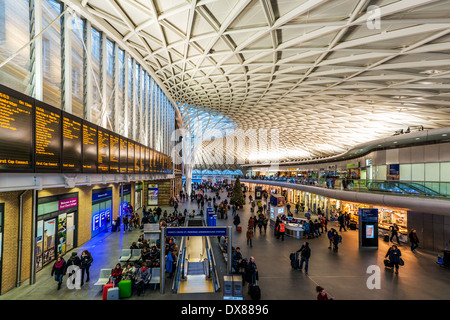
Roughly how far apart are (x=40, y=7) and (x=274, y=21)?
10.1 m

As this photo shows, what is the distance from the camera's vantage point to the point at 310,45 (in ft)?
44.6

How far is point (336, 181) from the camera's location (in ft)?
67.5

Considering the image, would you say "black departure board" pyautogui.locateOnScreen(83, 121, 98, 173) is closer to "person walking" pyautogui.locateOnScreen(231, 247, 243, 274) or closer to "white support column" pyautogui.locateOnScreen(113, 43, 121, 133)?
"white support column" pyautogui.locateOnScreen(113, 43, 121, 133)

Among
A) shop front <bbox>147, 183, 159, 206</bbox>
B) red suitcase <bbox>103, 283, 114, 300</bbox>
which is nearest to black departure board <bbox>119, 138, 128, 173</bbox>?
red suitcase <bbox>103, 283, 114, 300</bbox>

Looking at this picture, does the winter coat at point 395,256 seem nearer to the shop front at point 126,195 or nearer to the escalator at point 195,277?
the escalator at point 195,277

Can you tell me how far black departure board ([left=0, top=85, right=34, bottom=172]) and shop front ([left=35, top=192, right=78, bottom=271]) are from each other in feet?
18.3

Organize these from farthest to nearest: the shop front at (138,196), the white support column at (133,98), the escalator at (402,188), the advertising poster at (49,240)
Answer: the shop front at (138,196) → the white support column at (133,98) → the escalator at (402,188) → the advertising poster at (49,240)

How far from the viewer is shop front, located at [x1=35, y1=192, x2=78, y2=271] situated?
35.0 feet

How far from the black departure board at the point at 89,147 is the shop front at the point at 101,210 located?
7048mm

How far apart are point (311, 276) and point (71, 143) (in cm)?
1161

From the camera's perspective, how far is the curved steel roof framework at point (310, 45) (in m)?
10.0

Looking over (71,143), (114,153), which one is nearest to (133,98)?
(114,153)

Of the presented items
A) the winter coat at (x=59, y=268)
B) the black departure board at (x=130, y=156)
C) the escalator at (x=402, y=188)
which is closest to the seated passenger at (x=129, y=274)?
the winter coat at (x=59, y=268)
